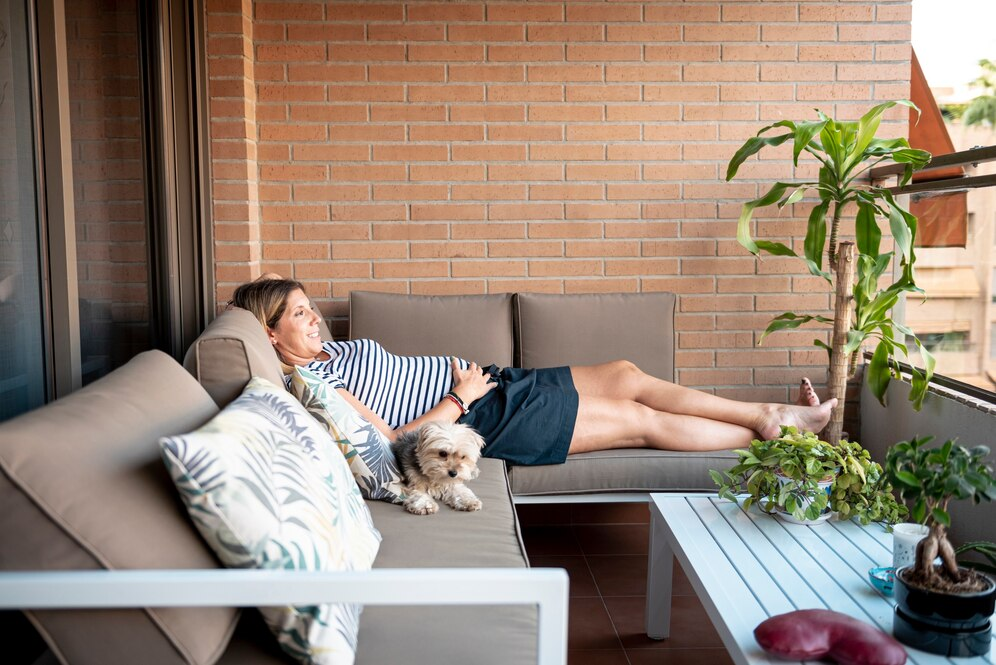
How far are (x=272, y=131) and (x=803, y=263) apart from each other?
2262 mm

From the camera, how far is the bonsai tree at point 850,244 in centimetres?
299

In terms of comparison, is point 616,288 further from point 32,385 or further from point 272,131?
point 32,385

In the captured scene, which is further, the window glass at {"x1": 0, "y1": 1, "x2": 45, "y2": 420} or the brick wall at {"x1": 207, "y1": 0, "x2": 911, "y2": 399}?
the brick wall at {"x1": 207, "y1": 0, "x2": 911, "y2": 399}

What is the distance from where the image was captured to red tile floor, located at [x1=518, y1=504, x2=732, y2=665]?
238 cm

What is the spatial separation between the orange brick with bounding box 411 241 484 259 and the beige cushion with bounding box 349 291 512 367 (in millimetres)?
257

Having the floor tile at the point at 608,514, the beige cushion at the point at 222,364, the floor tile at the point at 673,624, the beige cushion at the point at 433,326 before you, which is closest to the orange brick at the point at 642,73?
the beige cushion at the point at 433,326

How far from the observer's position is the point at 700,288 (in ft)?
11.8

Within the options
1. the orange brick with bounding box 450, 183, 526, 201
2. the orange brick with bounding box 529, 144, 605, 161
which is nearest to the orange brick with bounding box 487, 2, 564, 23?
the orange brick with bounding box 529, 144, 605, 161

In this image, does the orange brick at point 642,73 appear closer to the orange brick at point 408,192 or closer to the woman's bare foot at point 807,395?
the orange brick at point 408,192

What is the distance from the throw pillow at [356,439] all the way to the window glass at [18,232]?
595 mm

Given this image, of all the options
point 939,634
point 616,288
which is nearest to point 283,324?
point 616,288

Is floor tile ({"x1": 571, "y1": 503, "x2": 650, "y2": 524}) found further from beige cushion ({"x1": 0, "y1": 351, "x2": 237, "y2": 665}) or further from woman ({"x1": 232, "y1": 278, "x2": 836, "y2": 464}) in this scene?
beige cushion ({"x1": 0, "y1": 351, "x2": 237, "y2": 665})

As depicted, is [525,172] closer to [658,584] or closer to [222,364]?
[658,584]

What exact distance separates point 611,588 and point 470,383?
83 cm
